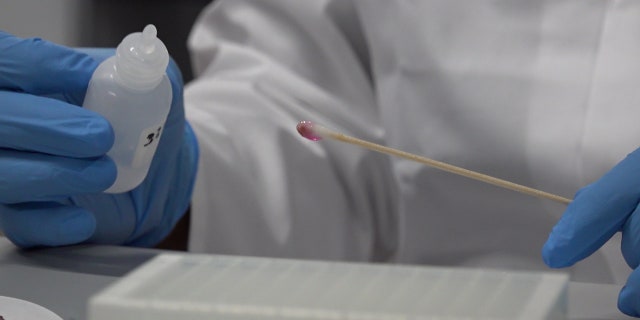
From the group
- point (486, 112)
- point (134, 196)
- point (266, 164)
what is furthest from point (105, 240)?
point (486, 112)

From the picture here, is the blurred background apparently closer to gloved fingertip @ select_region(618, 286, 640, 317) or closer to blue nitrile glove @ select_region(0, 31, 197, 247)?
blue nitrile glove @ select_region(0, 31, 197, 247)

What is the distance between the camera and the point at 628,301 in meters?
0.59

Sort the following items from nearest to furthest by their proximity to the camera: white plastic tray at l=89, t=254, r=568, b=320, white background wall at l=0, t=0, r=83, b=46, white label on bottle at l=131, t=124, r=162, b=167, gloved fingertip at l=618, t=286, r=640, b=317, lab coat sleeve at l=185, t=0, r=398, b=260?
white plastic tray at l=89, t=254, r=568, b=320 < gloved fingertip at l=618, t=286, r=640, b=317 < white label on bottle at l=131, t=124, r=162, b=167 < lab coat sleeve at l=185, t=0, r=398, b=260 < white background wall at l=0, t=0, r=83, b=46

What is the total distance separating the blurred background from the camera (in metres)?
1.76

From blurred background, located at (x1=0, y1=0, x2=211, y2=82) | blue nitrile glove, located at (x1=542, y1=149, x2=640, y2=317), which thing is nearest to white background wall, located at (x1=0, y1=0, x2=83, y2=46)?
blurred background, located at (x1=0, y1=0, x2=211, y2=82)

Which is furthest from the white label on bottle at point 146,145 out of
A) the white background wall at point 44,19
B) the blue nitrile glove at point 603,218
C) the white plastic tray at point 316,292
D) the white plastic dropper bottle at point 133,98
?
the white background wall at point 44,19

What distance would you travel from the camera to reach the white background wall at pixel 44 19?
67.0 inches

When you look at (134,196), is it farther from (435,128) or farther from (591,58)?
(591,58)

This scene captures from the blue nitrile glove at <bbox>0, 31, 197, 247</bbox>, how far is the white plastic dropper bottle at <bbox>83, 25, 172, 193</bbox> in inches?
0.6

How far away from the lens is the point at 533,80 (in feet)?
3.16

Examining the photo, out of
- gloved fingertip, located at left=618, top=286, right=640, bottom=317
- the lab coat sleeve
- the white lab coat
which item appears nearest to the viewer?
gloved fingertip, located at left=618, top=286, right=640, bottom=317

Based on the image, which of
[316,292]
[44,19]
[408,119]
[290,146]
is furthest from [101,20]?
[316,292]

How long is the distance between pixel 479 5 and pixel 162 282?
654 mm

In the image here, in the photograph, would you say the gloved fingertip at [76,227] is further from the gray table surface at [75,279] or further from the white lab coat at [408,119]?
the white lab coat at [408,119]
